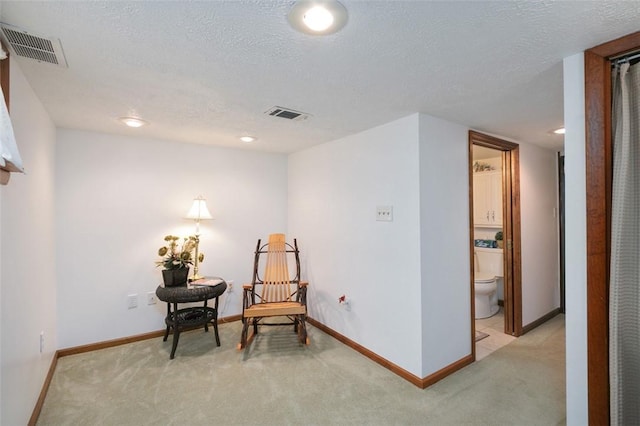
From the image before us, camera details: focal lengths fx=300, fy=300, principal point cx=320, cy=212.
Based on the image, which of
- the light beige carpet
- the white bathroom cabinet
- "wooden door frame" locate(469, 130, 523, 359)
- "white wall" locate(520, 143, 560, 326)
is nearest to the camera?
the light beige carpet

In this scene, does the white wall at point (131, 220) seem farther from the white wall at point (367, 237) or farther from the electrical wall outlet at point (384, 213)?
the electrical wall outlet at point (384, 213)

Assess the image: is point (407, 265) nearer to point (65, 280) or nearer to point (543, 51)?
point (543, 51)

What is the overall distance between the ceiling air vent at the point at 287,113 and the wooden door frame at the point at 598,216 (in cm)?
174

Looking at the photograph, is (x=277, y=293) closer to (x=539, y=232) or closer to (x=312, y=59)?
(x=312, y=59)

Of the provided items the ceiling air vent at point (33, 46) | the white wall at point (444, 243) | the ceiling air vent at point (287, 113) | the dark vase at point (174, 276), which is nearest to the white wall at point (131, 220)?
the dark vase at point (174, 276)

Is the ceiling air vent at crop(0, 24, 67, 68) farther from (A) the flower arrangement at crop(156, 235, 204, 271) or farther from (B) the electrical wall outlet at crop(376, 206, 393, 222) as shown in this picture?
(B) the electrical wall outlet at crop(376, 206, 393, 222)

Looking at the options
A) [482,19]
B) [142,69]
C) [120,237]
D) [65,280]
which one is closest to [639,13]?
[482,19]

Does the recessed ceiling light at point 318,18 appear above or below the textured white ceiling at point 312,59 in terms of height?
below

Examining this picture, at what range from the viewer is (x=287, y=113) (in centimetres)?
239

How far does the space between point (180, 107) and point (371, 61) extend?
4.88 feet

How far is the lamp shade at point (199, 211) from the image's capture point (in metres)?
3.24

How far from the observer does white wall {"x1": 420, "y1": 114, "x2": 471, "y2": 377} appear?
2.37m

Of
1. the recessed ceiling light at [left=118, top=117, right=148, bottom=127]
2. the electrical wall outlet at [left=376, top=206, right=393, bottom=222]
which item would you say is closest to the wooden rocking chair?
the electrical wall outlet at [left=376, top=206, right=393, bottom=222]

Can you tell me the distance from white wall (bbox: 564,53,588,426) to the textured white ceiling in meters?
0.19
